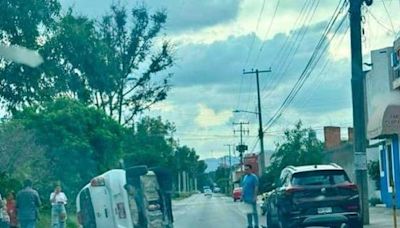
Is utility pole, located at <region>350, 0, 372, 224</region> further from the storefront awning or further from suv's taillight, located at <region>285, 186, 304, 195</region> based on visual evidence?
the storefront awning

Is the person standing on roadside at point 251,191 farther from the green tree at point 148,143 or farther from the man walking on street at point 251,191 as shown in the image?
the green tree at point 148,143

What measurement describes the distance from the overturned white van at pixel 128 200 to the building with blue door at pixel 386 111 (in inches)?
598

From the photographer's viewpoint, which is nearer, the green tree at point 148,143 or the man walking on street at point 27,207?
the man walking on street at point 27,207

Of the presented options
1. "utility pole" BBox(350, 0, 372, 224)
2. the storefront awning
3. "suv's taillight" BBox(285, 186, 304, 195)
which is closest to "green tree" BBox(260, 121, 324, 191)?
the storefront awning

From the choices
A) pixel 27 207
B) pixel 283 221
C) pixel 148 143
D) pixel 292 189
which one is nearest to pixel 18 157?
pixel 27 207

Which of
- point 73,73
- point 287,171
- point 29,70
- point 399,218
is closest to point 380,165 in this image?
point 399,218

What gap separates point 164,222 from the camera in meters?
19.5

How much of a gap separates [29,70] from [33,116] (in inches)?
699

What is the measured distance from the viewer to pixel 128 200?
1844 cm

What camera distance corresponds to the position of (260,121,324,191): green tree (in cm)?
4850

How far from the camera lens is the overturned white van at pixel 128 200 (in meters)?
18.5

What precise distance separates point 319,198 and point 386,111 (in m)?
12.5

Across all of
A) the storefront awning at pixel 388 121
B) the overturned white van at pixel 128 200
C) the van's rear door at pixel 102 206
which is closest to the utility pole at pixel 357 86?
the storefront awning at pixel 388 121

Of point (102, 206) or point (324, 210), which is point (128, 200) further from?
point (324, 210)
